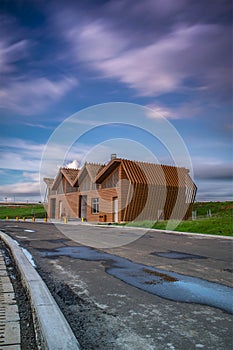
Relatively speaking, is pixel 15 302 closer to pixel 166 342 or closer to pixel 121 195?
pixel 166 342

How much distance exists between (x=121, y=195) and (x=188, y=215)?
10.4 metres

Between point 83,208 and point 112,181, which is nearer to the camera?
point 112,181

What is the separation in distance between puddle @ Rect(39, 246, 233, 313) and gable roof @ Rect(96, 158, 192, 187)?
24.4 m

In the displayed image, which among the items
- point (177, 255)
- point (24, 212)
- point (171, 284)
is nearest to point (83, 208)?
point (24, 212)

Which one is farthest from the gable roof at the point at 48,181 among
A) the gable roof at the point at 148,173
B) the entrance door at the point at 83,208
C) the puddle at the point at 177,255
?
the puddle at the point at 177,255

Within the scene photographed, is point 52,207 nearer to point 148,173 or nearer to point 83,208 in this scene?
point 83,208

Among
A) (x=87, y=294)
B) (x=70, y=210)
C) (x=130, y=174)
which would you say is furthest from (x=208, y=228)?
(x=70, y=210)

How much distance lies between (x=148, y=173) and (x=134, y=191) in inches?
121

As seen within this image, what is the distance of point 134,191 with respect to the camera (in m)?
32.8

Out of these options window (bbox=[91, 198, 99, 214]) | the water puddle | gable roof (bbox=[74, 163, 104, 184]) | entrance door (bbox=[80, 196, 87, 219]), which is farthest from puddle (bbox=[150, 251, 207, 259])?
entrance door (bbox=[80, 196, 87, 219])

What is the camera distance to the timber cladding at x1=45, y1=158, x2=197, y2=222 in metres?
33.1

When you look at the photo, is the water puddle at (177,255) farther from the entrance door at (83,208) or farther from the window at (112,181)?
the entrance door at (83,208)

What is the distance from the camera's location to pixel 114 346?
3301 mm

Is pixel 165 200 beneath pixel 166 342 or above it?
above
